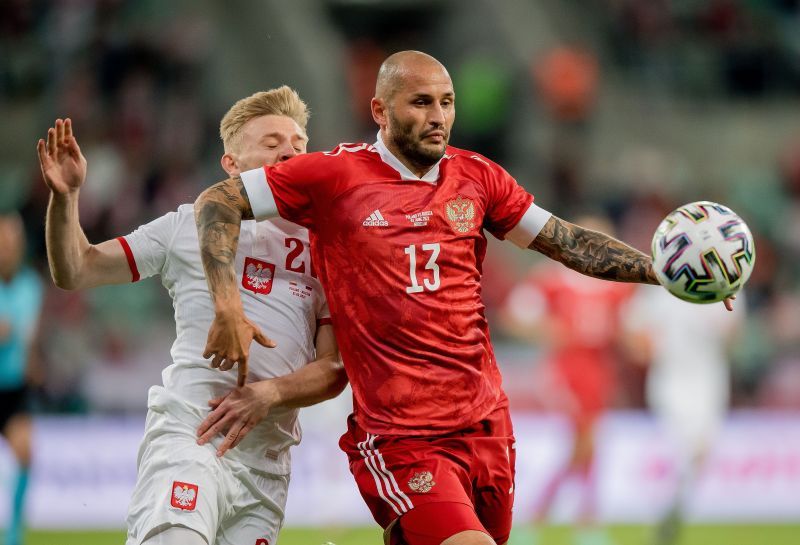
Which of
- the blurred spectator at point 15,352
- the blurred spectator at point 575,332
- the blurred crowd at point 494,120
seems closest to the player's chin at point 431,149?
the blurred spectator at point 15,352

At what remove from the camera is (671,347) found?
10812mm

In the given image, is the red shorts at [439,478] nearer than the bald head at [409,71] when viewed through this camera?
Yes

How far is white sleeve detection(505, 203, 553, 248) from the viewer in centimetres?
482

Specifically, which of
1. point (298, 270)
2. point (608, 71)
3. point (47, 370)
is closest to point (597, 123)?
point (608, 71)

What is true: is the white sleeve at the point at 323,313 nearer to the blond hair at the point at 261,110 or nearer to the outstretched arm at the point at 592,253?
the blond hair at the point at 261,110

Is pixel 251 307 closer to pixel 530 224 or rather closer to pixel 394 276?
pixel 394 276

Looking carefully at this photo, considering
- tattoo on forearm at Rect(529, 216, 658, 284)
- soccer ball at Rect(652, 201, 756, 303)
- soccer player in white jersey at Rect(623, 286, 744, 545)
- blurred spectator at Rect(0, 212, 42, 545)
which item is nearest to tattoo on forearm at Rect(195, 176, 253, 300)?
tattoo on forearm at Rect(529, 216, 658, 284)

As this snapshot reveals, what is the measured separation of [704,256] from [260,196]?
5.32ft

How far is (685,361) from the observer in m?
10.7

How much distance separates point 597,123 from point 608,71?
1051 mm

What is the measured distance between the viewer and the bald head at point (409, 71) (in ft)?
14.9

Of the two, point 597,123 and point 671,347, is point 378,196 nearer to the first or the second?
point 671,347

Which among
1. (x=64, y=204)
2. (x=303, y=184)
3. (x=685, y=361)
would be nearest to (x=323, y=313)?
(x=303, y=184)

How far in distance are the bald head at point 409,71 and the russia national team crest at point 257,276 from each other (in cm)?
81
